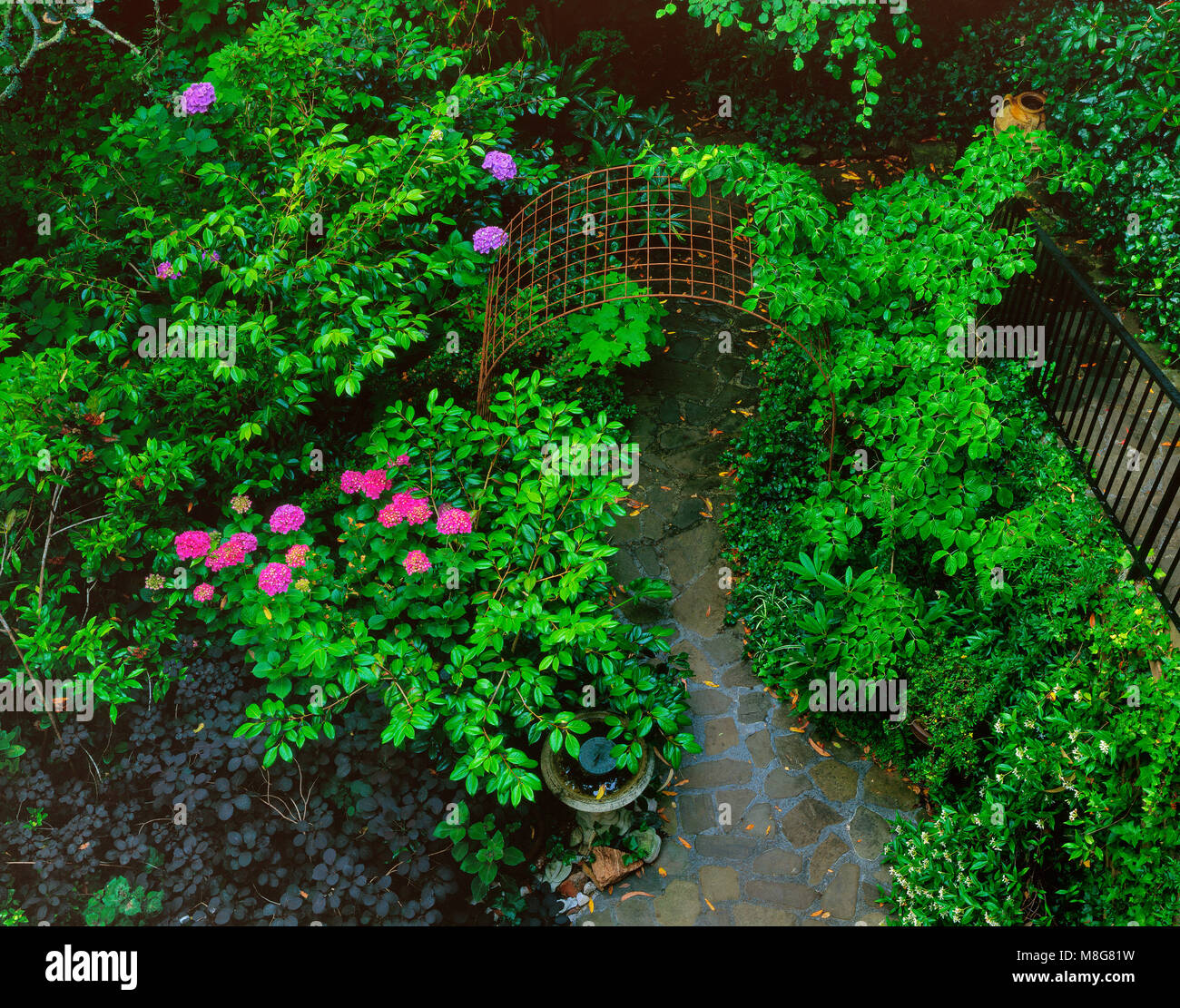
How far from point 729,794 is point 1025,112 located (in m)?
7.19

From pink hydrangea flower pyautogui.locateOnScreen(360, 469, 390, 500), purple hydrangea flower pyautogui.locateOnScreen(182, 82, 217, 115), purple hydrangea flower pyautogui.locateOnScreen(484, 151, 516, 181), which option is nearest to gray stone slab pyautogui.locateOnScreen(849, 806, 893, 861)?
pink hydrangea flower pyautogui.locateOnScreen(360, 469, 390, 500)

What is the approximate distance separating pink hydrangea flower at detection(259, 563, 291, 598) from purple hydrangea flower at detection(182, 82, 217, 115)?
9.94 feet

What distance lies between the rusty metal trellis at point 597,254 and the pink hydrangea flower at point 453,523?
139cm

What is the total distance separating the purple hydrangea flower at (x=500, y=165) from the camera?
19.7 feet

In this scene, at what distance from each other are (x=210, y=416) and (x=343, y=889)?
2.85 m

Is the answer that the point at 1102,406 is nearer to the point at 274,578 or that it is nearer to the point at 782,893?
the point at 782,893

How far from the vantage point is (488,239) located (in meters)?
6.02

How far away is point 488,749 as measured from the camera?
14.3ft

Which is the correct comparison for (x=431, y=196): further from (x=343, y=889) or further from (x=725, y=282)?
(x=343, y=889)

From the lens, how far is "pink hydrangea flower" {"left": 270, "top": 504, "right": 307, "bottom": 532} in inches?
185

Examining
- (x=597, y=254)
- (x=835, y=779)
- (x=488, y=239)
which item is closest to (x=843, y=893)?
(x=835, y=779)

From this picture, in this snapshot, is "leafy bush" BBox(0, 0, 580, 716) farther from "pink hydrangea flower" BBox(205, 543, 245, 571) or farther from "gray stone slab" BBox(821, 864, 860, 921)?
"gray stone slab" BBox(821, 864, 860, 921)

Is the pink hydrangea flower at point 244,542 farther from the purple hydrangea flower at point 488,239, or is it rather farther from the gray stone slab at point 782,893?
the gray stone slab at point 782,893

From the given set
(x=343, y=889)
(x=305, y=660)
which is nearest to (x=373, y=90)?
(x=305, y=660)
